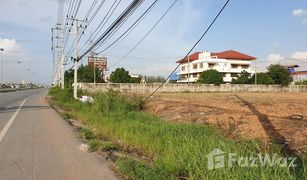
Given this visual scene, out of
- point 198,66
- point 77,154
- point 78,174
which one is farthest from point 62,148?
point 198,66

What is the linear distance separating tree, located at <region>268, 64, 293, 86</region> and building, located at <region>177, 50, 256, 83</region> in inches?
962

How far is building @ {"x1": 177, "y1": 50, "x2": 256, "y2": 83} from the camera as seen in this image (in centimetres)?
11550

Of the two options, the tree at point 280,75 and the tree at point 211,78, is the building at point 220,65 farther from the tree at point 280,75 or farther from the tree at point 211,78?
the tree at point 280,75

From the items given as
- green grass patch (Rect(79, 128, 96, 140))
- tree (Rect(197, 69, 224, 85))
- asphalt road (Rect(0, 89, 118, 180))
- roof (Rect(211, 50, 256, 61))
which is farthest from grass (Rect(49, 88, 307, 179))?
roof (Rect(211, 50, 256, 61))

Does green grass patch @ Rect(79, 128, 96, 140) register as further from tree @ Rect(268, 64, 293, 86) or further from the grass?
tree @ Rect(268, 64, 293, 86)

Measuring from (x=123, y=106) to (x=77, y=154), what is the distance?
1106 centimetres

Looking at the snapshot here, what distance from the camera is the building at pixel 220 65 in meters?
116

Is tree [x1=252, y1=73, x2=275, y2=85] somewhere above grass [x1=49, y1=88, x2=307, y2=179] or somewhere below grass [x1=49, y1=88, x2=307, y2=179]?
above

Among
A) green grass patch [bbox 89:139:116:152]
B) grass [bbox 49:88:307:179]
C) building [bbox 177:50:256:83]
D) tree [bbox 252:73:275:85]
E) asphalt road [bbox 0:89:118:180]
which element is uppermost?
building [bbox 177:50:256:83]

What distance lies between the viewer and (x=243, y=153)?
723cm

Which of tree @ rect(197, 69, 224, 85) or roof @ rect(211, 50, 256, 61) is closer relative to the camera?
tree @ rect(197, 69, 224, 85)
